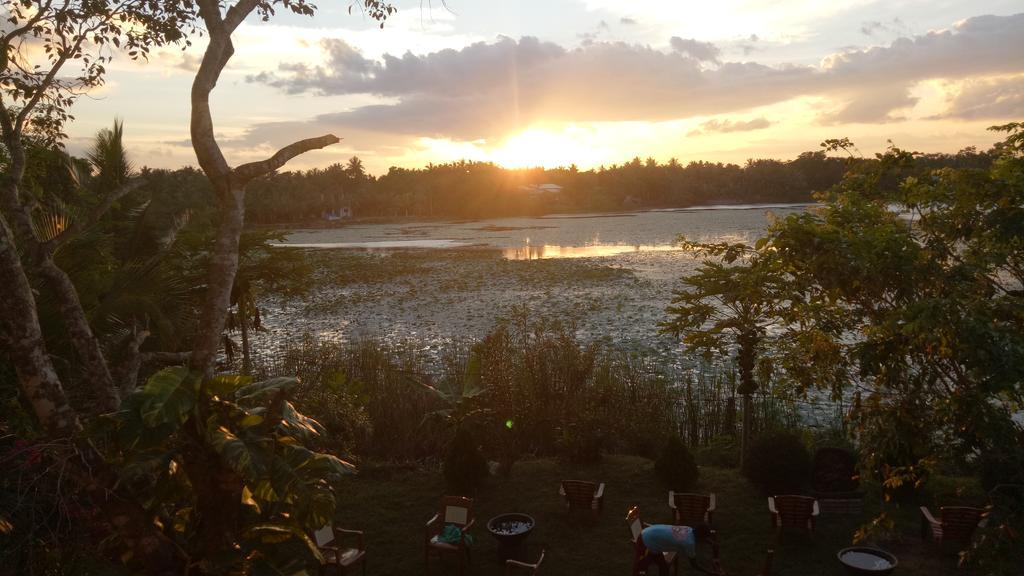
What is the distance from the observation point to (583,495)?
28.9 ft

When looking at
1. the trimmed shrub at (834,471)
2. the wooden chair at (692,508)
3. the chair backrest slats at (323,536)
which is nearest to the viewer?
the chair backrest slats at (323,536)

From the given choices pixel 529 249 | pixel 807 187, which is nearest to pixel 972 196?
pixel 529 249

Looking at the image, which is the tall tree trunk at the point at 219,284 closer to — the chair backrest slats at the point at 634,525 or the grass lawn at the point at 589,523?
the grass lawn at the point at 589,523

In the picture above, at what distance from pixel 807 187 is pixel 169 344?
92114mm

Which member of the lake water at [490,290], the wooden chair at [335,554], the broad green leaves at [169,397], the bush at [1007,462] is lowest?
the wooden chair at [335,554]

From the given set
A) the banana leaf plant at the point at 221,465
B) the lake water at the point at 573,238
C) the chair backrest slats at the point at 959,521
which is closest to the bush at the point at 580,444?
the chair backrest slats at the point at 959,521

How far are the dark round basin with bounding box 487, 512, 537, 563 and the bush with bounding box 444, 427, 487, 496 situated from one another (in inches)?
64.7

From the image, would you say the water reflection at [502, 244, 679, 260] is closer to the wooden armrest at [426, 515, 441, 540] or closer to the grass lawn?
the grass lawn

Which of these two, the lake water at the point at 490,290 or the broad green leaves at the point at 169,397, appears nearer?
the broad green leaves at the point at 169,397

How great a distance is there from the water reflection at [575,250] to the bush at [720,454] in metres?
25.4

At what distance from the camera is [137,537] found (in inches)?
193

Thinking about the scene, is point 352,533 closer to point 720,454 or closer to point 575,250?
point 720,454

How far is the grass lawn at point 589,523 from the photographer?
25.6 feet

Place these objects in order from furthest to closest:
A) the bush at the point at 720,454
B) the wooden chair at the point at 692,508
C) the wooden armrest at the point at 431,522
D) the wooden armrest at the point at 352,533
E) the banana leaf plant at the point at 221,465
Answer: the bush at the point at 720,454, the wooden chair at the point at 692,508, the wooden armrest at the point at 431,522, the wooden armrest at the point at 352,533, the banana leaf plant at the point at 221,465
